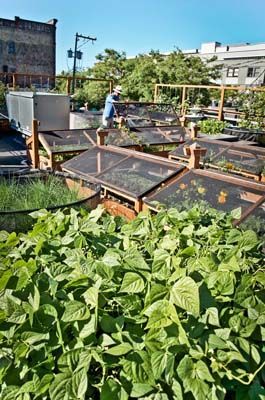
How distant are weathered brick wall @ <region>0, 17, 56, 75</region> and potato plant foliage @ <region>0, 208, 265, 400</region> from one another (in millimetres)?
38410

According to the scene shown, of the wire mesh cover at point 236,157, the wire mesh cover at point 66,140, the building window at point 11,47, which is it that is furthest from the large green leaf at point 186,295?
the building window at point 11,47

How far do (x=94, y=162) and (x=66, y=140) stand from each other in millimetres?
2088

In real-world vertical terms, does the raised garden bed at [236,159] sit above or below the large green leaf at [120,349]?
below

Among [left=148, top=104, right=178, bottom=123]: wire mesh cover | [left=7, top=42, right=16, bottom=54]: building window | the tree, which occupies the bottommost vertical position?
[left=148, top=104, right=178, bottom=123]: wire mesh cover

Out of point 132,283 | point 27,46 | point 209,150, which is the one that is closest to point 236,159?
point 209,150

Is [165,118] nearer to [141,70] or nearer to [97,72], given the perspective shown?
[141,70]

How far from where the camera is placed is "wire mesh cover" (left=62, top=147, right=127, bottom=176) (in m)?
4.72

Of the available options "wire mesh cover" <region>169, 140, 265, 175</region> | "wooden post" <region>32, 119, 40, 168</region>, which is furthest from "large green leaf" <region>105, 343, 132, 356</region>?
"wooden post" <region>32, 119, 40, 168</region>

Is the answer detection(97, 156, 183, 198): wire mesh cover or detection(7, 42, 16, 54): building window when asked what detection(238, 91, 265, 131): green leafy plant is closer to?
detection(97, 156, 183, 198): wire mesh cover

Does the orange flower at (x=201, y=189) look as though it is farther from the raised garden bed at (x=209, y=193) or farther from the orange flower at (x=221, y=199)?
the orange flower at (x=221, y=199)

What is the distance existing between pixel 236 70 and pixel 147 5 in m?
30.9

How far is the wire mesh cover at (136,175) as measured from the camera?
13.0 feet

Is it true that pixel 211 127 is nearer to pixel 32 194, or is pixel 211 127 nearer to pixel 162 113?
pixel 162 113

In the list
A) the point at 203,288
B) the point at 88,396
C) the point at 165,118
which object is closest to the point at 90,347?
the point at 88,396
